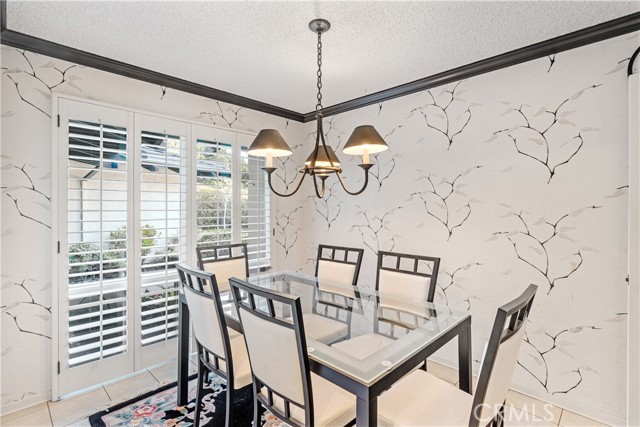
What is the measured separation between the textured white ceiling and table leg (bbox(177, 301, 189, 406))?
6.04 feet

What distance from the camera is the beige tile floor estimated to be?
2.00 metres

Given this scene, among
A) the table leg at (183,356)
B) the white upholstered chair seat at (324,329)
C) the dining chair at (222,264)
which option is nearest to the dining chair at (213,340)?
the table leg at (183,356)

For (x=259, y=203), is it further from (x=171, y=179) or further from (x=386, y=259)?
(x=386, y=259)

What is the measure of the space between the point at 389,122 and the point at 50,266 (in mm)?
3057

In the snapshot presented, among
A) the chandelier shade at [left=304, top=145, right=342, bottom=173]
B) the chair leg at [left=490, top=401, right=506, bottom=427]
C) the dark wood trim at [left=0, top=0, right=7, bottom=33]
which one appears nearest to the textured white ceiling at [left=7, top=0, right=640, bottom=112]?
the dark wood trim at [left=0, top=0, right=7, bottom=33]

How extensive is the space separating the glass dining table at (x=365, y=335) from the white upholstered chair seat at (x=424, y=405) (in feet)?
0.65

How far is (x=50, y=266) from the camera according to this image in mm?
2221

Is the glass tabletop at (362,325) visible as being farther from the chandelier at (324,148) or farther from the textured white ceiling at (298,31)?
the textured white ceiling at (298,31)

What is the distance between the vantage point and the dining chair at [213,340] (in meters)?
1.66

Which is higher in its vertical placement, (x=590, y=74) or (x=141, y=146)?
(x=590, y=74)

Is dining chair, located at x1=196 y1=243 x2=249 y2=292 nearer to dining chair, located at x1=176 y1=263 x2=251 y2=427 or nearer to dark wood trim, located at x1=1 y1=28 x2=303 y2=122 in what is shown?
dining chair, located at x1=176 y1=263 x2=251 y2=427

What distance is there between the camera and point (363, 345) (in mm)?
1580

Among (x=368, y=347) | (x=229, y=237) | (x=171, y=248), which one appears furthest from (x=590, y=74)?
(x=171, y=248)

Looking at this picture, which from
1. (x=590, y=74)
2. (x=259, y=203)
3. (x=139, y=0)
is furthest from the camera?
(x=259, y=203)
